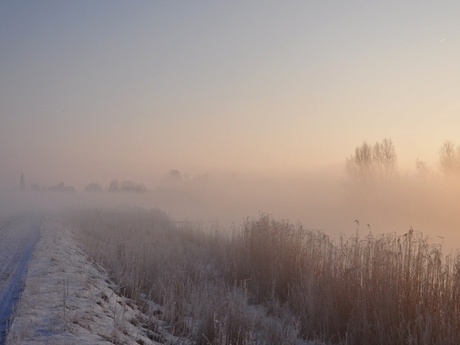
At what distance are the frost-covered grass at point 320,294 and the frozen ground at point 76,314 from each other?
591 millimetres

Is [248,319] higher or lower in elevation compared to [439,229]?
higher

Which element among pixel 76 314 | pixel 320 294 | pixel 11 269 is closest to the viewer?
pixel 76 314

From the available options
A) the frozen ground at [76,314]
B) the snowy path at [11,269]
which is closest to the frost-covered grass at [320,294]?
the frozen ground at [76,314]

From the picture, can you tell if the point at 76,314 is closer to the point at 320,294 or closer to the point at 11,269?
the point at 320,294

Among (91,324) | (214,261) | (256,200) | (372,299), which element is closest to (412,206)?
→ (256,200)

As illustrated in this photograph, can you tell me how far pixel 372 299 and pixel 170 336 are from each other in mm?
3701

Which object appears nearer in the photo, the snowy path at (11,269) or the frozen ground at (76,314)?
the frozen ground at (76,314)

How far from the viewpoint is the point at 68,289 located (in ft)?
25.6

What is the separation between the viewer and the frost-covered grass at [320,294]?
265 inches

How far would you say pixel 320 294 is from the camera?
845 centimetres

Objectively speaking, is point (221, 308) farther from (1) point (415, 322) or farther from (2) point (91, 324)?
(1) point (415, 322)

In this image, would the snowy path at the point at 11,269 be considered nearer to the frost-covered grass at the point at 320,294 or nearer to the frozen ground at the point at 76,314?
the frozen ground at the point at 76,314

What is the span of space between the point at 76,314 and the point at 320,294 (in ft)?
15.6

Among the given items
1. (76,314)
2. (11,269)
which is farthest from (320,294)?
(11,269)
